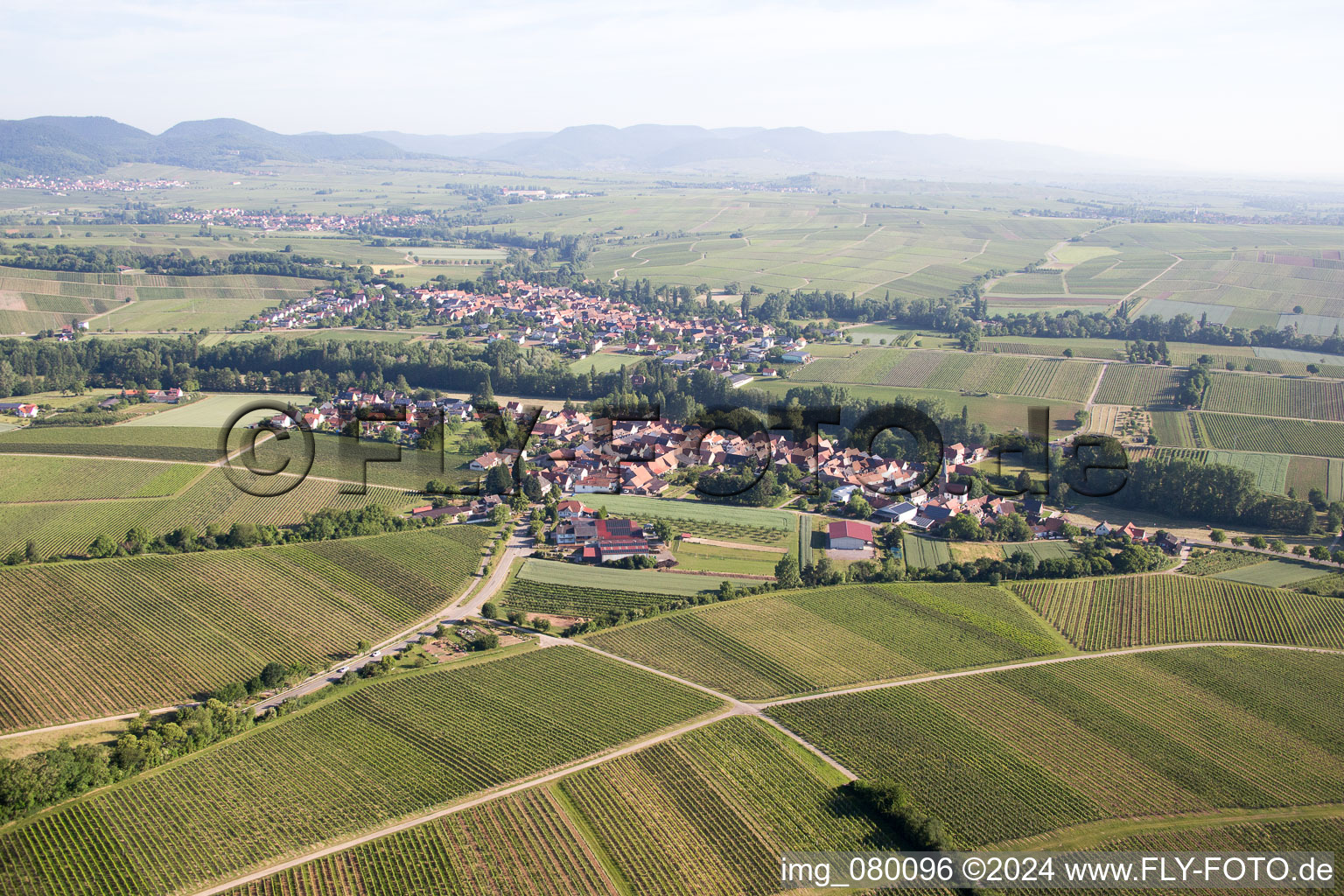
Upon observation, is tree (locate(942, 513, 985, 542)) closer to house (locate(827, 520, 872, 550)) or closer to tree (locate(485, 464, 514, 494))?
house (locate(827, 520, 872, 550))

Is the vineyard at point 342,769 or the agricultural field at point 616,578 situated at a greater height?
the agricultural field at point 616,578

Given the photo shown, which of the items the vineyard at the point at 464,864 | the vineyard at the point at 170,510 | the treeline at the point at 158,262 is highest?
the treeline at the point at 158,262

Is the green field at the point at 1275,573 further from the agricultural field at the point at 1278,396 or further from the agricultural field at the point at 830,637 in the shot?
the agricultural field at the point at 1278,396

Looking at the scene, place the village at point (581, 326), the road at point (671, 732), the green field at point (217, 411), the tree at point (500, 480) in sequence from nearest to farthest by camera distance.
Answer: the road at point (671, 732), the tree at point (500, 480), the green field at point (217, 411), the village at point (581, 326)

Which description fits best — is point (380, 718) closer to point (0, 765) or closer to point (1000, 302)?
point (0, 765)

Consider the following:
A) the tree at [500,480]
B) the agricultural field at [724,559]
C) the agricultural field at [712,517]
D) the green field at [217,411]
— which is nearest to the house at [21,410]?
the green field at [217,411]

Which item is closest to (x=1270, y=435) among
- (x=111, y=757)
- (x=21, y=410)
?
(x=111, y=757)

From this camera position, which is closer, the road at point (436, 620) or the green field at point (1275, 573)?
the road at point (436, 620)
